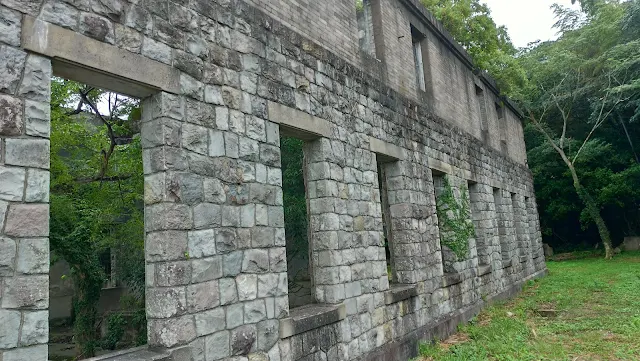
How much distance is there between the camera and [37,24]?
2865mm

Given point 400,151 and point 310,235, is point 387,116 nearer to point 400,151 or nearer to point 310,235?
point 400,151

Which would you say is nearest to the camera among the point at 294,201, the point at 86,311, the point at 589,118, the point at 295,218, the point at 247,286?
the point at 247,286

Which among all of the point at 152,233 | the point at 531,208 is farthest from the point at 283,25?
the point at 531,208

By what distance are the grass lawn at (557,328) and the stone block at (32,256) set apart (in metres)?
4.87

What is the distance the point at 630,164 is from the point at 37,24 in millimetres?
23516

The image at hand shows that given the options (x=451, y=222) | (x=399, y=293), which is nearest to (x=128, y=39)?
(x=399, y=293)

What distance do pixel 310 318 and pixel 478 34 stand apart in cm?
1737

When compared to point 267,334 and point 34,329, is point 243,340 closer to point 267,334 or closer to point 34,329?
point 267,334

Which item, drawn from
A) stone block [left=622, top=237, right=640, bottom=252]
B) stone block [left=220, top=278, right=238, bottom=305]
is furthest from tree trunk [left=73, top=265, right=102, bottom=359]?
stone block [left=622, top=237, right=640, bottom=252]

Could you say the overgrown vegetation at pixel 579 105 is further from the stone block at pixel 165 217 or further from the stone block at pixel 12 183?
the stone block at pixel 12 183

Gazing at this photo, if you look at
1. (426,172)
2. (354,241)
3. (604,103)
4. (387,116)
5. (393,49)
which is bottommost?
(354,241)

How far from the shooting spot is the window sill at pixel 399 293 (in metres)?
5.96

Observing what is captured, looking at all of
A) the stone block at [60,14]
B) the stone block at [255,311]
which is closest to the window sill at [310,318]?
the stone block at [255,311]

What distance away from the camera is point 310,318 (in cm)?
450
